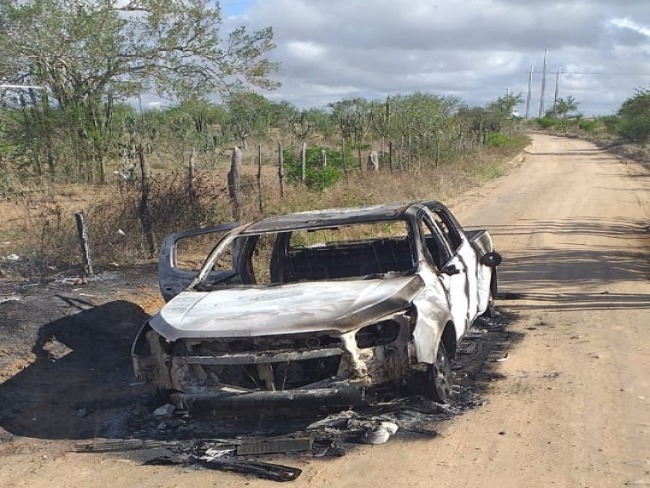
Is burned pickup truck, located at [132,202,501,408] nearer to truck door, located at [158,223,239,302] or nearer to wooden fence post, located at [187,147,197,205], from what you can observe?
truck door, located at [158,223,239,302]

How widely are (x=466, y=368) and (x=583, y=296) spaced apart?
327 cm

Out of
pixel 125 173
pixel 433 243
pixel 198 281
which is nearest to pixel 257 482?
pixel 198 281

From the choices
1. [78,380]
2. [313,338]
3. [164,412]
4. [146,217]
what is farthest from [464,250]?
[146,217]

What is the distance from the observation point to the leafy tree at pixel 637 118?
141 ft

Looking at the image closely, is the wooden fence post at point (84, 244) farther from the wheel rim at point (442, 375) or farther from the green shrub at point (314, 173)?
the green shrub at point (314, 173)

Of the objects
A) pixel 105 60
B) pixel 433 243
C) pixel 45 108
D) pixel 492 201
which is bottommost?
pixel 492 201

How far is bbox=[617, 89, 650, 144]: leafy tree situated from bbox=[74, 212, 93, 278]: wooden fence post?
39088mm

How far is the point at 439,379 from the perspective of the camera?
5.22 m

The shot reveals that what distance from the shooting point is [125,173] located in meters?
16.2

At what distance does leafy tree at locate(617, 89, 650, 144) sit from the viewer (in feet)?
141

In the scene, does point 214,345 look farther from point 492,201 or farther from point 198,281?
point 492,201

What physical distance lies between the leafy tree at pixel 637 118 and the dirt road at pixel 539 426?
35.8 m

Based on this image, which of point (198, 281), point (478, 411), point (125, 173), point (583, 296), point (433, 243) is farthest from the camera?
point (125, 173)

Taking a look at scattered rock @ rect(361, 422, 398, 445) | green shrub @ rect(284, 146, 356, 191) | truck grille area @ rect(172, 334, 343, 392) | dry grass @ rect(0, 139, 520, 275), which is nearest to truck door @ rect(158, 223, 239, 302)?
truck grille area @ rect(172, 334, 343, 392)
